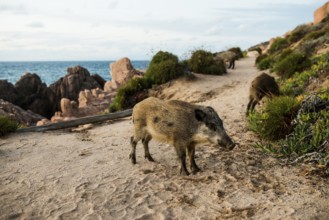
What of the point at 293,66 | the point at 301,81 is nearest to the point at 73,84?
the point at 293,66

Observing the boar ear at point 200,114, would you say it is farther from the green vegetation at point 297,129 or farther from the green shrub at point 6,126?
the green shrub at point 6,126

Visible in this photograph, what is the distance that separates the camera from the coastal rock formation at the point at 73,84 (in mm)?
28062

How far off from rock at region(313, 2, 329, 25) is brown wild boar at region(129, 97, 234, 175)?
3528 cm

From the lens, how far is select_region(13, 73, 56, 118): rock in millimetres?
25688

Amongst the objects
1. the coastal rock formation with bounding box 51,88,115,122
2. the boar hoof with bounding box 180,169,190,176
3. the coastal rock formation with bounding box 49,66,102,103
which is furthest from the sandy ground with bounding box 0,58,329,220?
the coastal rock formation with bounding box 49,66,102,103

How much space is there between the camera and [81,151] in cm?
725

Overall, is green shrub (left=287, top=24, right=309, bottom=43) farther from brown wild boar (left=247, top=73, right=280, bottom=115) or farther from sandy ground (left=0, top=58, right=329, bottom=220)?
sandy ground (left=0, top=58, right=329, bottom=220)

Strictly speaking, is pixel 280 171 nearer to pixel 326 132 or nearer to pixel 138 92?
pixel 326 132

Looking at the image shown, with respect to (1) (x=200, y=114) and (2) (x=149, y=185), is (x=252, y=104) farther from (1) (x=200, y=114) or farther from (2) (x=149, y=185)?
(2) (x=149, y=185)

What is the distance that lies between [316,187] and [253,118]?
2.99 m

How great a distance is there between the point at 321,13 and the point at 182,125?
37160mm

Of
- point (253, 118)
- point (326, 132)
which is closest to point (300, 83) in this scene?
point (253, 118)

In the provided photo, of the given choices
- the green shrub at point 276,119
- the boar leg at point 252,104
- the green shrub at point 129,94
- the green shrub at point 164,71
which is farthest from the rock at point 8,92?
the green shrub at point 276,119

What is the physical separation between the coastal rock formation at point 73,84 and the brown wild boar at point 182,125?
74.9 feet
